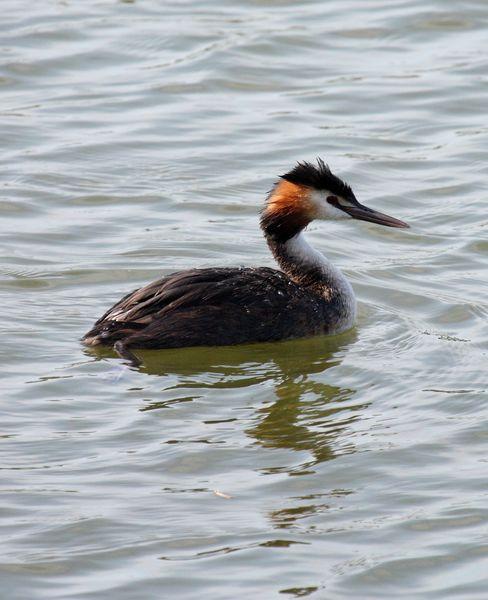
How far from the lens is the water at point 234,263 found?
6.75 metres

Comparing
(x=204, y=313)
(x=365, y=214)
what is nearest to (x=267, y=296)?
(x=204, y=313)

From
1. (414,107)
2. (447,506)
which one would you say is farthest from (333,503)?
(414,107)

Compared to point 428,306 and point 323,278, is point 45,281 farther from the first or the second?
point 428,306

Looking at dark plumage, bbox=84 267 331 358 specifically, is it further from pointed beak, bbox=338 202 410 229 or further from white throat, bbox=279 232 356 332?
pointed beak, bbox=338 202 410 229

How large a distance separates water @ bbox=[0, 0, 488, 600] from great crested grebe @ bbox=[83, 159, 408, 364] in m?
0.14

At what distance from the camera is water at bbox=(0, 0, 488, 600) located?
6.75 m

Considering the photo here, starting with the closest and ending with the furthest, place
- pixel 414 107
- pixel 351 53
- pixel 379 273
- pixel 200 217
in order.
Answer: pixel 379 273 < pixel 200 217 < pixel 414 107 < pixel 351 53

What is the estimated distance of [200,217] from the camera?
11.9 metres

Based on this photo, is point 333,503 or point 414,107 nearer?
point 333,503

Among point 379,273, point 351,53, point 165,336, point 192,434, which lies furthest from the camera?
point 351,53

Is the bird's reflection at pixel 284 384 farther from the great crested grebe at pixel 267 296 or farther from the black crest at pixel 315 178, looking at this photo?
the black crest at pixel 315 178

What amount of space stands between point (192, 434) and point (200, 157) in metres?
5.59

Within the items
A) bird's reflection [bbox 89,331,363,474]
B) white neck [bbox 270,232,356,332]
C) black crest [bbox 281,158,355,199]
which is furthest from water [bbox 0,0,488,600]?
black crest [bbox 281,158,355,199]

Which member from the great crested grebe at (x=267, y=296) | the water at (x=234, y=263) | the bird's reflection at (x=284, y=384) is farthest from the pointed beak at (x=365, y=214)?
the bird's reflection at (x=284, y=384)
